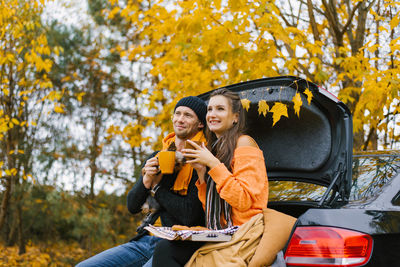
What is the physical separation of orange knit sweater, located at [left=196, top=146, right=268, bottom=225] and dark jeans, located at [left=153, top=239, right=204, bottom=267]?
285mm

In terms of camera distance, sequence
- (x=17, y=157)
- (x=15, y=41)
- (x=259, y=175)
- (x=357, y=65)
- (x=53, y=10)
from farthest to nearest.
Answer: (x=53, y=10)
(x=17, y=157)
(x=15, y=41)
(x=357, y=65)
(x=259, y=175)

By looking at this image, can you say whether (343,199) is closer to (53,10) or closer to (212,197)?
(212,197)

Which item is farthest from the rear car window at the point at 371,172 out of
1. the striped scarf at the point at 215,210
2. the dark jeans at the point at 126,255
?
the dark jeans at the point at 126,255

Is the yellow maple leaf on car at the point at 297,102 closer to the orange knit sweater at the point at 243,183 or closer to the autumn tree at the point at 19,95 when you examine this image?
the orange knit sweater at the point at 243,183

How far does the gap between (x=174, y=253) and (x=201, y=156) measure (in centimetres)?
55

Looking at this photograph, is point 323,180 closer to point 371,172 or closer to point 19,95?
point 371,172

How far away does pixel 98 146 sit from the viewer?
10.6 m

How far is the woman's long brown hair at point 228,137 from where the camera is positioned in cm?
270

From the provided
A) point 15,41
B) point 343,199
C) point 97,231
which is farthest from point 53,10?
point 343,199

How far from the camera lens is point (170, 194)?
9.48 ft

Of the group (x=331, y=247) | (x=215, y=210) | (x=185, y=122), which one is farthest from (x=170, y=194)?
(x=331, y=247)

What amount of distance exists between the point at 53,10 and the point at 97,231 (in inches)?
199

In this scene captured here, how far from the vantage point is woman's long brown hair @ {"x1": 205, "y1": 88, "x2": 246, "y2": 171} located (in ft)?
8.86

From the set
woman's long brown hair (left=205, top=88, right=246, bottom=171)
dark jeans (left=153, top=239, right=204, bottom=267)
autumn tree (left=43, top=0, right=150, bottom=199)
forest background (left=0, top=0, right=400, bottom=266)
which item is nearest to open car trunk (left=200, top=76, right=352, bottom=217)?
woman's long brown hair (left=205, top=88, right=246, bottom=171)
